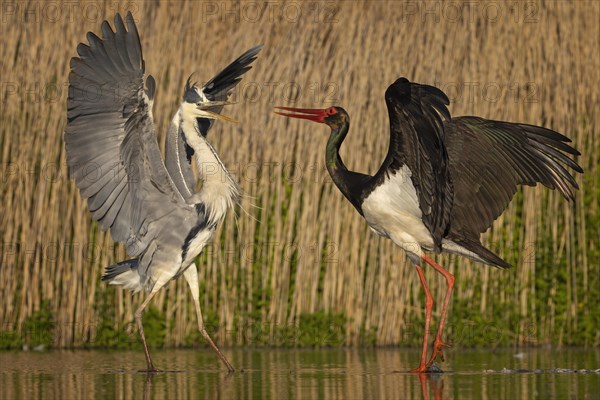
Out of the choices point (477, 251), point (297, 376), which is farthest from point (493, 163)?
point (297, 376)

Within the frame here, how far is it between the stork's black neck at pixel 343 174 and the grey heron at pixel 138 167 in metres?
0.68

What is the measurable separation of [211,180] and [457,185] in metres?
1.66

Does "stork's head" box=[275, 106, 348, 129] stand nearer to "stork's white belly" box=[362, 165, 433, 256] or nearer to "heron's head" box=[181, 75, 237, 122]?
"heron's head" box=[181, 75, 237, 122]

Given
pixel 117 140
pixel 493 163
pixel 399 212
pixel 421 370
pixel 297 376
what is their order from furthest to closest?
1. pixel 493 163
2. pixel 399 212
3. pixel 117 140
4. pixel 421 370
5. pixel 297 376

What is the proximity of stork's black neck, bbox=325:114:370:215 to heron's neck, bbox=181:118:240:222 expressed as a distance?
69cm

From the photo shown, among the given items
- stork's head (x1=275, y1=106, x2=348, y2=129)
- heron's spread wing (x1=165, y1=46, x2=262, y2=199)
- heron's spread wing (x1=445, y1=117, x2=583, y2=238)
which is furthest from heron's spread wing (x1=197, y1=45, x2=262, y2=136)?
heron's spread wing (x1=445, y1=117, x2=583, y2=238)

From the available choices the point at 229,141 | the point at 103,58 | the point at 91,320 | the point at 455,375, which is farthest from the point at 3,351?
the point at 455,375

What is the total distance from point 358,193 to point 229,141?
7.33ft

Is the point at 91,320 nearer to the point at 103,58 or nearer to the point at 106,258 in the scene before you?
the point at 106,258

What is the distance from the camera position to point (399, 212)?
26.0 feet

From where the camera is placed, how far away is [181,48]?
10.1 m

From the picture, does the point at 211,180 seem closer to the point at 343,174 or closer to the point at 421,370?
the point at 343,174

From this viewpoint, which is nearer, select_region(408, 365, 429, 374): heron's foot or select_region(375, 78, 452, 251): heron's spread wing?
select_region(375, 78, 452, 251): heron's spread wing

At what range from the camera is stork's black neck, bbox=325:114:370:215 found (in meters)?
8.08
